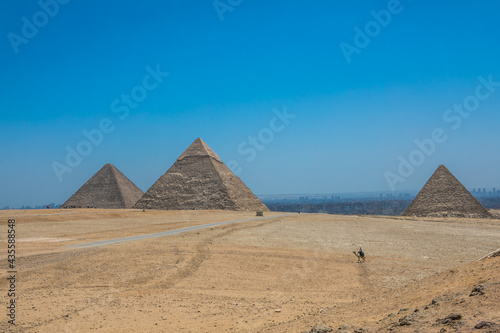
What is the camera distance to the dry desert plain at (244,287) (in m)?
5.38

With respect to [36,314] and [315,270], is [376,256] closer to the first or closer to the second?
[315,270]

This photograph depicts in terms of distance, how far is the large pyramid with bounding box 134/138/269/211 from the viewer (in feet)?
212

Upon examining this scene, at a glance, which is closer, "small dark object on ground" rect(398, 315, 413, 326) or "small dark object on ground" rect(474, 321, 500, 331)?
"small dark object on ground" rect(474, 321, 500, 331)

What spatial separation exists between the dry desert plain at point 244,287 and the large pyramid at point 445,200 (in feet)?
115

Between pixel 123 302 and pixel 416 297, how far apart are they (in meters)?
6.21

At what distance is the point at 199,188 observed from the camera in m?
67.6

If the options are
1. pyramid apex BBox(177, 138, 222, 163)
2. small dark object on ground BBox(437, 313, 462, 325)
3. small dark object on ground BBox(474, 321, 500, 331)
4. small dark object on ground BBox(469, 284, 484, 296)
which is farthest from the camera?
pyramid apex BBox(177, 138, 222, 163)

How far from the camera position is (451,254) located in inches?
654

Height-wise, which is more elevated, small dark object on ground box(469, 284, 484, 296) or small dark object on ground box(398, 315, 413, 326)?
small dark object on ground box(469, 284, 484, 296)

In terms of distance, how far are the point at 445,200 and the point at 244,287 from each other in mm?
49633

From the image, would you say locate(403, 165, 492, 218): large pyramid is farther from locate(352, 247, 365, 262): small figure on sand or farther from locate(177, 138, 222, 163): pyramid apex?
locate(352, 247, 365, 262): small figure on sand

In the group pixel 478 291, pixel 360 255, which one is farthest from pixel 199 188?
pixel 478 291

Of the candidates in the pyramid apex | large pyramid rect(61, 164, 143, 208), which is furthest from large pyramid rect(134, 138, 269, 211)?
large pyramid rect(61, 164, 143, 208)

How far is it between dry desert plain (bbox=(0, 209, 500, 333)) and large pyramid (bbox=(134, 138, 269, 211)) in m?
45.8
